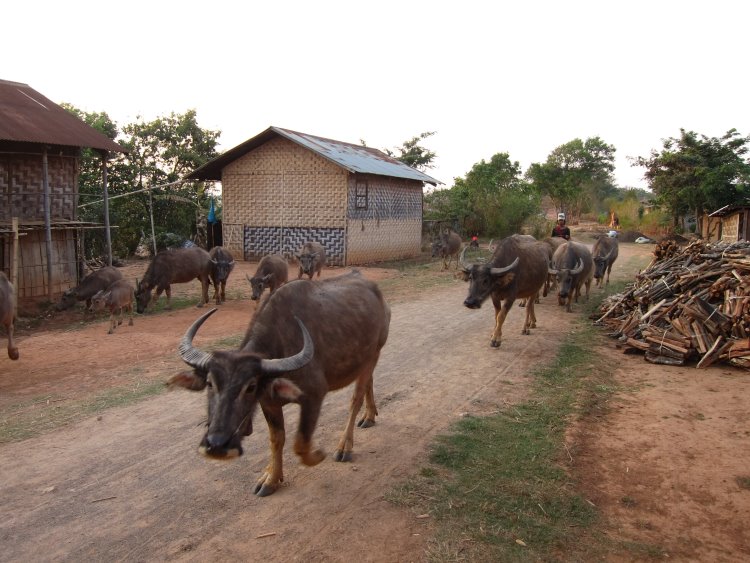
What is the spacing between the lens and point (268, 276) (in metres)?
13.8

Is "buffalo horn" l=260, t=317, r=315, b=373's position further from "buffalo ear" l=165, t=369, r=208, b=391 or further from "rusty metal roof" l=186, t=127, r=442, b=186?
"rusty metal roof" l=186, t=127, r=442, b=186

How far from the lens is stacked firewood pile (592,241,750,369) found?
8.56 metres

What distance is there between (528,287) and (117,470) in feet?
24.9

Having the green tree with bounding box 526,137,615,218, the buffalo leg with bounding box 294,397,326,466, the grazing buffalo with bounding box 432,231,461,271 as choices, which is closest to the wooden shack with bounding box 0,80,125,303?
the buffalo leg with bounding box 294,397,326,466

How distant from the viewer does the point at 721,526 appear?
4.28 metres

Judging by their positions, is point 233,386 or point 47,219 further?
point 47,219

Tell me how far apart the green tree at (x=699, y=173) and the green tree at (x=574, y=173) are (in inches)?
505

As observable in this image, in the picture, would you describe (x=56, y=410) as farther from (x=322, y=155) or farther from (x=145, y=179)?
(x=145, y=179)

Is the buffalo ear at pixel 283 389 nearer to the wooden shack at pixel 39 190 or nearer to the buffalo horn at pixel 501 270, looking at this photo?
the buffalo horn at pixel 501 270

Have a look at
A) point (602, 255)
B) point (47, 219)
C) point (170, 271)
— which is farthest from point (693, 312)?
point (47, 219)

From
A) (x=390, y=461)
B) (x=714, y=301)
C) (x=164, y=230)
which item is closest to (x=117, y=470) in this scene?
(x=390, y=461)

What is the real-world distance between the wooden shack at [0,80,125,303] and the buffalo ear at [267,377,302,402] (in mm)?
10975

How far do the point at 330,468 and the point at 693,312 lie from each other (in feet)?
22.6

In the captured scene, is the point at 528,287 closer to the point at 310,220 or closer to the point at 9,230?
the point at 9,230
